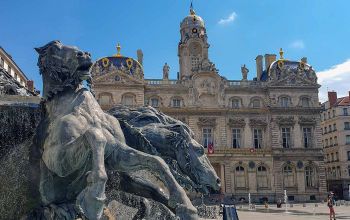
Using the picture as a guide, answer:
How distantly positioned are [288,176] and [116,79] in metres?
21.6

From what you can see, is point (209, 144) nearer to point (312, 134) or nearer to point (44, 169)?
point (312, 134)

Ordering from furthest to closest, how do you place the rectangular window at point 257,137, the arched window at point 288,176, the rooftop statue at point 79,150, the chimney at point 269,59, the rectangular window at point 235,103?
the chimney at point 269,59, the rectangular window at point 235,103, the rectangular window at point 257,137, the arched window at point 288,176, the rooftop statue at point 79,150

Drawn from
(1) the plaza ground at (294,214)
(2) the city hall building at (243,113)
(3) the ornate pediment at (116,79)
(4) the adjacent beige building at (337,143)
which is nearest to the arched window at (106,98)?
(2) the city hall building at (243,113)

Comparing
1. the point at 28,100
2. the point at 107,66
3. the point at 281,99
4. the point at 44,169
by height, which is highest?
the point at 107,66

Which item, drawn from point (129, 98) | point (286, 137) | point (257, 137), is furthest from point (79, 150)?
point (286, 137)

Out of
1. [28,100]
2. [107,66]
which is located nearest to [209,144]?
[107,66]

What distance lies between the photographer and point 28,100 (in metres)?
8.28

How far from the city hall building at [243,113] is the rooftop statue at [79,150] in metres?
40.6

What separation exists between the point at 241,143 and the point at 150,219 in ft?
144

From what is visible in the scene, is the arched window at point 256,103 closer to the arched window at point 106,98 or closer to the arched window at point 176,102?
the arched window at point 176,102

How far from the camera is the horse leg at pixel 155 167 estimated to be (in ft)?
20.5

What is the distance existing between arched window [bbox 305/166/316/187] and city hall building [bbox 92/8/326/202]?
11cm

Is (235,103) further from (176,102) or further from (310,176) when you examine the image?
(310,176)

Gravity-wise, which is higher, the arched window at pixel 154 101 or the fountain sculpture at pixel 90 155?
the arched window at pixel 154 101
